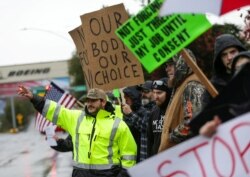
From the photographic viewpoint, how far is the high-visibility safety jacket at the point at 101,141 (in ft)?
19.6

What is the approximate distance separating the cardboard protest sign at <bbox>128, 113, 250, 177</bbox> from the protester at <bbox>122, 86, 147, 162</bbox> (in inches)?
99.4

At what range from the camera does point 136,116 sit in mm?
6312

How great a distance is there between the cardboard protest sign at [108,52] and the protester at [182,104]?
5.04 feet

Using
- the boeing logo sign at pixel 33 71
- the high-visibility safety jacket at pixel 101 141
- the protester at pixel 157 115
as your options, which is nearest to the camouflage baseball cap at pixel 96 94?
the high-visibility safety jacket at pixel 101 141

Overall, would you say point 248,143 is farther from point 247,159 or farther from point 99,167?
point 99,167

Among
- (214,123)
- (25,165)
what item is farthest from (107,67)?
(25,165)

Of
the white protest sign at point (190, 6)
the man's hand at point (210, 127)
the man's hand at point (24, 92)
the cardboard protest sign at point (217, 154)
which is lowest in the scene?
the cardboard protest sign at point (217, 154)

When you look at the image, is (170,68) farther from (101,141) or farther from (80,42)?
(80,42)

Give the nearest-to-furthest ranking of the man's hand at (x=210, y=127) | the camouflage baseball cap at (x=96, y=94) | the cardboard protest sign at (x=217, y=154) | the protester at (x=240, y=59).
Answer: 1. the man's hand at (x=210, y=127)
2. the cardboard protest sign at (x=217, y=154)
3. the protester at (x=240, y=59)
4. the camouflage baseball cap at (x=96, y=94)

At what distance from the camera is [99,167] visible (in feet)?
19.7

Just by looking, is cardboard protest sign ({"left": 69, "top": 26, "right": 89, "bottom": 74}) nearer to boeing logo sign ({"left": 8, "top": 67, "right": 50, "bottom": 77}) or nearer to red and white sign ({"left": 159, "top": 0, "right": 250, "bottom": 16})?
red and white sign ({"left": 159, "top": 0, "right": 250, "bottom": 16})

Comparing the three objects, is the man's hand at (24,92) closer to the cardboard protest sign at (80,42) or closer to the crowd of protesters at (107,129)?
the crowd of protesters at (107,129)

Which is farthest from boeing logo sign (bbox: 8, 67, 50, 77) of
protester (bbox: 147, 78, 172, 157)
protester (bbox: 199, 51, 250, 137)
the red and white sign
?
protester (bbox: 199, 51, 250, 137)

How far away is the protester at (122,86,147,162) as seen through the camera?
19.7ft
